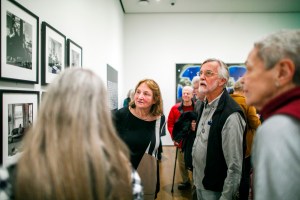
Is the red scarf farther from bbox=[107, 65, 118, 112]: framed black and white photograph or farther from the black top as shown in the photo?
bbox=[107, 65, 118, 112]: framed black and white photograph

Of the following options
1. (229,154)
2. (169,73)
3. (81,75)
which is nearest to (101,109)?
(81,75)

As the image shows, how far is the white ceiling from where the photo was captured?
6.39 m

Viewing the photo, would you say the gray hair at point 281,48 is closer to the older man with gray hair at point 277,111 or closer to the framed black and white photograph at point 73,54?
the older man with gray hair at point 277,111

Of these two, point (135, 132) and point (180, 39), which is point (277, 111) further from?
point (180, 39)

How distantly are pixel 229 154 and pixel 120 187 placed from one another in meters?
1.05

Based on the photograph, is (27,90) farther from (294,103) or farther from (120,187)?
A: (294,103)

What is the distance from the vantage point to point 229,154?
5.51 feet

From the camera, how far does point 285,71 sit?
864 mm

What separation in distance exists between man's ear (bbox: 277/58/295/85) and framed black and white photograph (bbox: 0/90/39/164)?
1.30 metres

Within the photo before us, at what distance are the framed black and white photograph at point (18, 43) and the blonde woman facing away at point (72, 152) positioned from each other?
0.71 metres

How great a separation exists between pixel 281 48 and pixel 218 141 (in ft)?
3.36

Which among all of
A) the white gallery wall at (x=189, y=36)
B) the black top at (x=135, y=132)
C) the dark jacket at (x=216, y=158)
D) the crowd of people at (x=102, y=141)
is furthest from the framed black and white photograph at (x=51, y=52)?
the white gallery wall at (x=189, y=36)

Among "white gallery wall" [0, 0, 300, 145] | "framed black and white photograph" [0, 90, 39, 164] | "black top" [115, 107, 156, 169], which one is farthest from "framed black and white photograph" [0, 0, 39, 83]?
"white gallery wall" [0, 0, 300, 145]

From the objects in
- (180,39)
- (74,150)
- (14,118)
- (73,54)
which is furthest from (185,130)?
(180,39)
